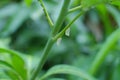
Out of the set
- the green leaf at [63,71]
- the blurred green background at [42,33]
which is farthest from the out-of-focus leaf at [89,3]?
the blurred green background at [42,33]

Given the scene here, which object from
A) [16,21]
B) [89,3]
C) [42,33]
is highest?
[89,3]

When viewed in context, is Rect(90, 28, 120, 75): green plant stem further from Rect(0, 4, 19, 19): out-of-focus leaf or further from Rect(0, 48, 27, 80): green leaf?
Rect(0, 4, 19, 19): out-of-focus leaf

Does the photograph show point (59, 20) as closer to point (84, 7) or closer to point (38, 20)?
point (84, 7)

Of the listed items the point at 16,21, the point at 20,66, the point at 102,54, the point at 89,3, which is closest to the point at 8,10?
the point at 16,21

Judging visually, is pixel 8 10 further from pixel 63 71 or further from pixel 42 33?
pixel 63 71

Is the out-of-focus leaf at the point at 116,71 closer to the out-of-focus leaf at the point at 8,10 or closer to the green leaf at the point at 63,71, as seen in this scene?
the green leaf at the point at 63,71

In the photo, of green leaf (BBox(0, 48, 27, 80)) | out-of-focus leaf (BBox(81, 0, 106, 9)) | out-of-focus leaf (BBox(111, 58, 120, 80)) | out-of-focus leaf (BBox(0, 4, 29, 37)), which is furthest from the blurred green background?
out-of-focus leaf (BBox(81, 0, 106, 9))

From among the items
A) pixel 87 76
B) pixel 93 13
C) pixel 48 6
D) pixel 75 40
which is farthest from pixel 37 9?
pixel 87 76

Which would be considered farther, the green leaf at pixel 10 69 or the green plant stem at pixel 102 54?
the green plant stem at pixel 102 54

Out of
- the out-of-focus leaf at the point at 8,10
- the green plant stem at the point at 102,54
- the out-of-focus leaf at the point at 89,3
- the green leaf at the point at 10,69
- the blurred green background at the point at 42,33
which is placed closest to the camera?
the out-of-focus leaf at the point at 89,3
